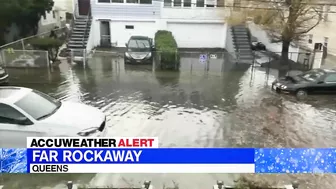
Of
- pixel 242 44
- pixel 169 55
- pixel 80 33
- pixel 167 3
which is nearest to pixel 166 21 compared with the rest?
pixel 167 3

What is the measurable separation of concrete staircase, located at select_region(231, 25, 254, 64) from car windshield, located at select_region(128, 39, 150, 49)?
5860mm

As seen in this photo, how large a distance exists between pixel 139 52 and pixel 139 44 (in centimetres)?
113

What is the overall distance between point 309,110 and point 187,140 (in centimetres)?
582

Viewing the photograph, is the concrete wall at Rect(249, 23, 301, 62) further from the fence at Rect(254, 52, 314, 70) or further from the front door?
the front door

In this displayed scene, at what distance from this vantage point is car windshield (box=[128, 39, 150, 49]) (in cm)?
1977

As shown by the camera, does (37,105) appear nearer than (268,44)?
Yes

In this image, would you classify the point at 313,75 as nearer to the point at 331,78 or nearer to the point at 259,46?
the point at 331,78

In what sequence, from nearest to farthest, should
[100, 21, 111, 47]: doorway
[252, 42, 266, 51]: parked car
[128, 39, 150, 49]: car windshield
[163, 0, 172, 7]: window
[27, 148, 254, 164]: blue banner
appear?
[27, 148, 254, 164]: blue banner → [128, 39, 150, 49]: car windshield → [163, 0, 172, 7]: window → [100, 21, 111, 47]: doorway → [252, 42, 266, 51]: parked car

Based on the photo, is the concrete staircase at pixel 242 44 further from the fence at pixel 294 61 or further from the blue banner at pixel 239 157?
the blue banner at pixel 239 157

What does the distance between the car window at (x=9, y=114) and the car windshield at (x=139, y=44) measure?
40.8 ft

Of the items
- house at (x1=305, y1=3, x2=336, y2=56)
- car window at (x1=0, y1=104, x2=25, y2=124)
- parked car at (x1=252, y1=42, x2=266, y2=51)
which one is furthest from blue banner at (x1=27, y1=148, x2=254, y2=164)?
parked car at (x1=252, y1=42, x2=266, y2=51)

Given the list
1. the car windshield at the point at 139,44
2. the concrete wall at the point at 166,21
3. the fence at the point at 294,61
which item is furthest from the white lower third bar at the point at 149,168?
the concrete wall at the point at 166,21

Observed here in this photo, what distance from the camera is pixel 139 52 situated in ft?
62.6

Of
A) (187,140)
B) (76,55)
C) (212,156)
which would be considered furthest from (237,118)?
(76,55)
